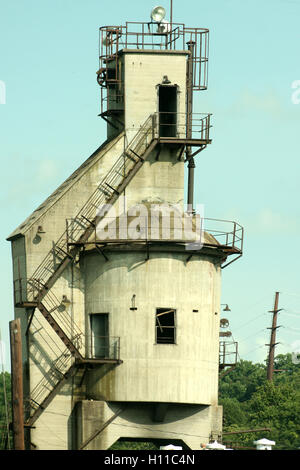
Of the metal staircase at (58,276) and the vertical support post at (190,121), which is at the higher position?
the vertical support post at (190,121)

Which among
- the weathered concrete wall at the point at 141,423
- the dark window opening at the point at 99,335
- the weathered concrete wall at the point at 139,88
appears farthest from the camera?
the weathered concrete wall at the point at 139,88

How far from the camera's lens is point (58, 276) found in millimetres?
61281

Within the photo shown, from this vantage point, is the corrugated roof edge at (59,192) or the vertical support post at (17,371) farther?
the corrugated roof edge at (59,192)

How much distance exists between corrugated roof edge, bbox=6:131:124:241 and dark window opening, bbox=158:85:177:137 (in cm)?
272

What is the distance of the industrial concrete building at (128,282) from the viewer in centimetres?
5928

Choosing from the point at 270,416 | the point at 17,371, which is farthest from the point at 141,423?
the point at 270,416

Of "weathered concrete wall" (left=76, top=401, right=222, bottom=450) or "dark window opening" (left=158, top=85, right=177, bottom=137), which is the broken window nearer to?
"weathered concrete wall" (left=76, top=401, right=222, bottom=450)

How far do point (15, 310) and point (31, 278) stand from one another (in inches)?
115

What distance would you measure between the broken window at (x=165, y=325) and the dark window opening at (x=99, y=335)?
103 inches

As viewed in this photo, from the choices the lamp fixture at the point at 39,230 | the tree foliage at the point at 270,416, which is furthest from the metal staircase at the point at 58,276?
the tree foliage at the point at 270,416

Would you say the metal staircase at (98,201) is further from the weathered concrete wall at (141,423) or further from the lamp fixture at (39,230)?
the weathered concrete wall at (141,423)

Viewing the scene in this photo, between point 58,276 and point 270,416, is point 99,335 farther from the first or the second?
point 270,416

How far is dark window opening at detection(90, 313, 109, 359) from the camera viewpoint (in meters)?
60.3

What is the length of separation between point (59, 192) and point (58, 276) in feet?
15.0
